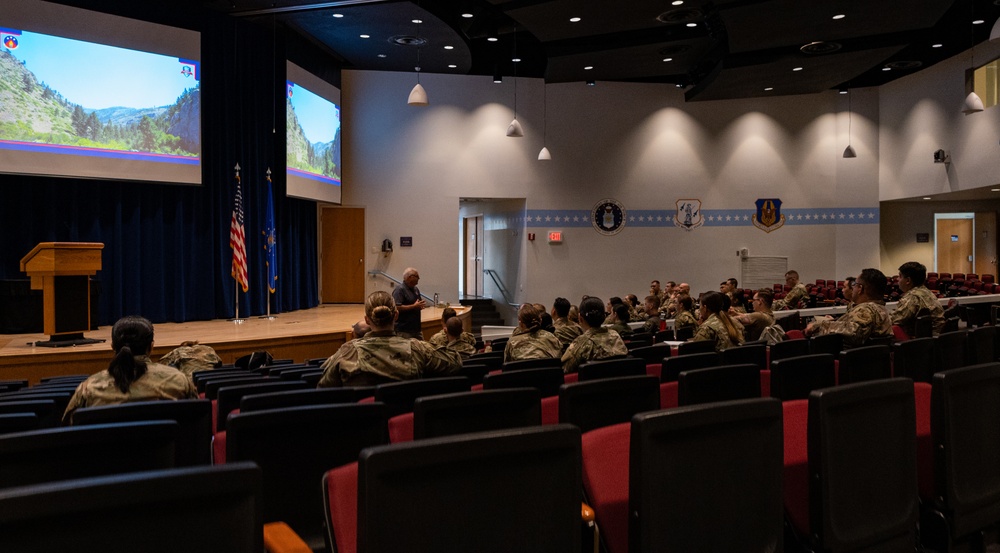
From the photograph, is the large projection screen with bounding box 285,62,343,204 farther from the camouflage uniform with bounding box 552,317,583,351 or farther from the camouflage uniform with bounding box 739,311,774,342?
the camouflage uniform with bounding box 739,311,774,342

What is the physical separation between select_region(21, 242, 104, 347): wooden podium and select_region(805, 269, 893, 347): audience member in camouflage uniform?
782 cm

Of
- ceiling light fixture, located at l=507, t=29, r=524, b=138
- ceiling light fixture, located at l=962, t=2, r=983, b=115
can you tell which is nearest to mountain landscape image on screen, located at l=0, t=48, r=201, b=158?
ceiling light fixture, located at l=507, t=29, r=524, b=138

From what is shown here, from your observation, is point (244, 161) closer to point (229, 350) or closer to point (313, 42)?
point (313, 42)

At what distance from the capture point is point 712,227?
53.2ft

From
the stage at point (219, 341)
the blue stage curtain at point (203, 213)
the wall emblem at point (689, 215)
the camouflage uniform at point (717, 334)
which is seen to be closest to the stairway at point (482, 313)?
the stage at point (219, 341)


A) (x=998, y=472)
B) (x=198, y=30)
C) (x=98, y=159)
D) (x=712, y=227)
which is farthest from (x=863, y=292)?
(x=712, y=227)

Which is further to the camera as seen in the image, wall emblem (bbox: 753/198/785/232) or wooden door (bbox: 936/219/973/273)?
wooden door (bbox: 936/219/973/273)

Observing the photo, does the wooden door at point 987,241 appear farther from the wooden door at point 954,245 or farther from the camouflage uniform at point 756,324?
the camouflage uniform at point 756,324

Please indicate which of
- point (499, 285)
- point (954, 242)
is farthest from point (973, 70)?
point (499, 285)

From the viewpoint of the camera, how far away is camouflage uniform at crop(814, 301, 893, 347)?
522 centimetres

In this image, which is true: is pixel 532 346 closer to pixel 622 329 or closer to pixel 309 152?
pixel 622 329

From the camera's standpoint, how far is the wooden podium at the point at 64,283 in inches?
304

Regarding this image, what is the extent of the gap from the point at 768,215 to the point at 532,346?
12.9 meters

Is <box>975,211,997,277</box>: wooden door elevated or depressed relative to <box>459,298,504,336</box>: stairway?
elevated
